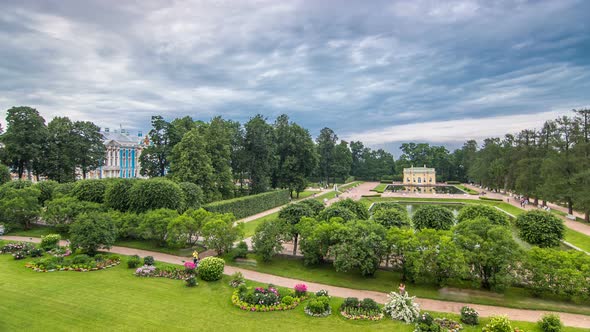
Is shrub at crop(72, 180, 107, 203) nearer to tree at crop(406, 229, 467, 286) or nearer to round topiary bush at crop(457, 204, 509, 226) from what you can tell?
tree at crop(406, 229, 467, 286)

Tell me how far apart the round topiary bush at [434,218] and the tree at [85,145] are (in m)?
44.0

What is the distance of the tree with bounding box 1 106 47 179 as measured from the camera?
40.5 metres

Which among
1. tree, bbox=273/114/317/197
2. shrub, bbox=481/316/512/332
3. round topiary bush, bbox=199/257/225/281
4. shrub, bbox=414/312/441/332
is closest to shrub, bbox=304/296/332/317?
shrub, bbox=414/312/441/332

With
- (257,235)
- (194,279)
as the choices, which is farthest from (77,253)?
(257,235)

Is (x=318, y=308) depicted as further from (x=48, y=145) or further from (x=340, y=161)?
(x=340, y=161)

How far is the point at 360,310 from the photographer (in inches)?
542

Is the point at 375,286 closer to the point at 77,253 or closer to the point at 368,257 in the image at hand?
the point at 368,257

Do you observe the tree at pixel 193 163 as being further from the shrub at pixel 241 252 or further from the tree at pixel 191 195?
the shrub at pixel 241 252

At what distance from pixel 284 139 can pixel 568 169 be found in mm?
35466

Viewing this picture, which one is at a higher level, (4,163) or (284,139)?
(284,139)

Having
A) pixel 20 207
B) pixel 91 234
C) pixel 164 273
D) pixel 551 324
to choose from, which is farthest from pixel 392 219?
pixel 20 207

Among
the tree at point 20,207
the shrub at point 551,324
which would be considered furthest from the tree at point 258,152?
the shrub at point 551,324

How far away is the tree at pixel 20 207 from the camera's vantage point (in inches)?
1078

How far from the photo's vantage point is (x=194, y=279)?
16.9 m
